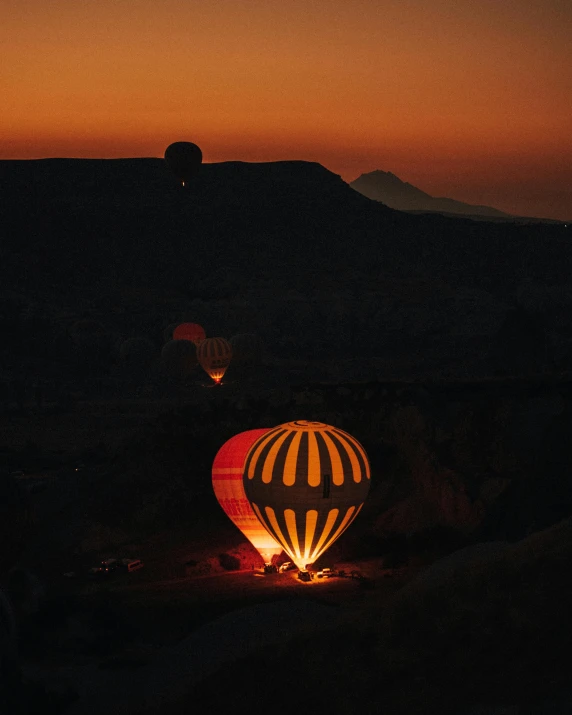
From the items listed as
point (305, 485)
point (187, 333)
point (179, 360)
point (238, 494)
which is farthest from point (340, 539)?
point (187, 333)

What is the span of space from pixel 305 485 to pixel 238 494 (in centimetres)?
213

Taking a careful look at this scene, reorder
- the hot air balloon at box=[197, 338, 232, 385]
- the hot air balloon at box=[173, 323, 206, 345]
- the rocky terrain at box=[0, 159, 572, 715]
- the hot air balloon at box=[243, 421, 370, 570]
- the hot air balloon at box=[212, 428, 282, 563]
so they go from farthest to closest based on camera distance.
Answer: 1. the hot air balloon at box=[173, 323, 206, 345]
2. the hot air balloon at box=[197, 338, 232, 385]
3. the hot air balloon at box=[212, 428, 282, 563]
4. the hot air balloon at box=[243, 421, 370, 570]
5. the rocky terrain at box=[0, 159, 572, 715]

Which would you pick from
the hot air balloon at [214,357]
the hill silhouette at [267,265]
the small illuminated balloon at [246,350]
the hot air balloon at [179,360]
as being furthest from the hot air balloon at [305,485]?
the small illuminated balloon at [246,350]

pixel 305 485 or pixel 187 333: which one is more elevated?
pixel 305 485

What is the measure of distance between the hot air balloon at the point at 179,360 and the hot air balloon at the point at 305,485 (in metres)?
31.9

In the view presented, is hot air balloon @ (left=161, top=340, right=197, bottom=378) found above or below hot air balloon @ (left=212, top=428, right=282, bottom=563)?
below

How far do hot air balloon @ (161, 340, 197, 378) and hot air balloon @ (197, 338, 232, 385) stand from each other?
1.78 feet

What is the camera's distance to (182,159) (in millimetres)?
78562

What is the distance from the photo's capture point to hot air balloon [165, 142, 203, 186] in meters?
78.1

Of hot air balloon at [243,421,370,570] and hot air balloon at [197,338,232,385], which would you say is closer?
hot air balloon at [243,421,370,570]

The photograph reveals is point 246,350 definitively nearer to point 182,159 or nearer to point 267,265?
point 182,159

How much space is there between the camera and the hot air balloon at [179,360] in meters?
50.8

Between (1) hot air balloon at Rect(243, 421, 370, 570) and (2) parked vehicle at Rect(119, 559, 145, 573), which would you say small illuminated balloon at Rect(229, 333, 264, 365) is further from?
(1) hot air balloon at Rect(243, 421, 370, 570)

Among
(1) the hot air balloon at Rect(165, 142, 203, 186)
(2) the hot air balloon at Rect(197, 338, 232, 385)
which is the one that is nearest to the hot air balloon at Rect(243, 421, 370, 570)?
(2) the hot air balloon at Rect(197, 338, 232, 385)
